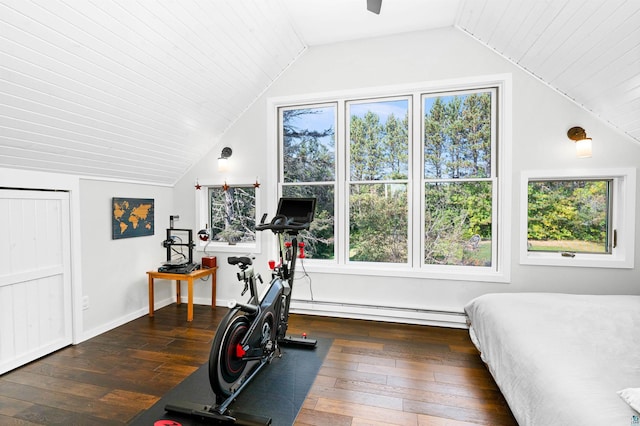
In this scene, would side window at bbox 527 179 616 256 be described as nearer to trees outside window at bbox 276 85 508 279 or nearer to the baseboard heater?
trees outside window at bbox 276 85 508 279

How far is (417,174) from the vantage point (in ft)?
11.2

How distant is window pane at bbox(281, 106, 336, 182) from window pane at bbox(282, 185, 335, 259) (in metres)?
0.12

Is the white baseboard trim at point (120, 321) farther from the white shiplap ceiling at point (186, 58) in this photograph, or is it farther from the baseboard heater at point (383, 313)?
the baseboard heater at point (383, 313)

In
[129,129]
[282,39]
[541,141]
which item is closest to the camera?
[129,129]

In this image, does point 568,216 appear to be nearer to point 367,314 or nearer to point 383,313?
point 383,313

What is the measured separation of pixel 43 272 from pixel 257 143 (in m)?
2.37

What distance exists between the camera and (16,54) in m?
1.81

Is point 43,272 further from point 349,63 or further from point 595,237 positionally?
point 595,237

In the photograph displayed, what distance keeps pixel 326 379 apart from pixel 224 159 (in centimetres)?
266

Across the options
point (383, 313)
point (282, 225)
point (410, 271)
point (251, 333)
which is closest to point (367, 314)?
point (383, 313)

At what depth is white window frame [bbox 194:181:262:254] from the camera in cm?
383

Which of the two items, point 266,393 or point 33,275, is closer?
point 266,393

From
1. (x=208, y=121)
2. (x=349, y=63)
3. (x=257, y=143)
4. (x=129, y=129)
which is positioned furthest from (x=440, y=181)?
(x=129, y=129)

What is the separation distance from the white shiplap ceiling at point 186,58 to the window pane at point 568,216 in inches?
25.0
